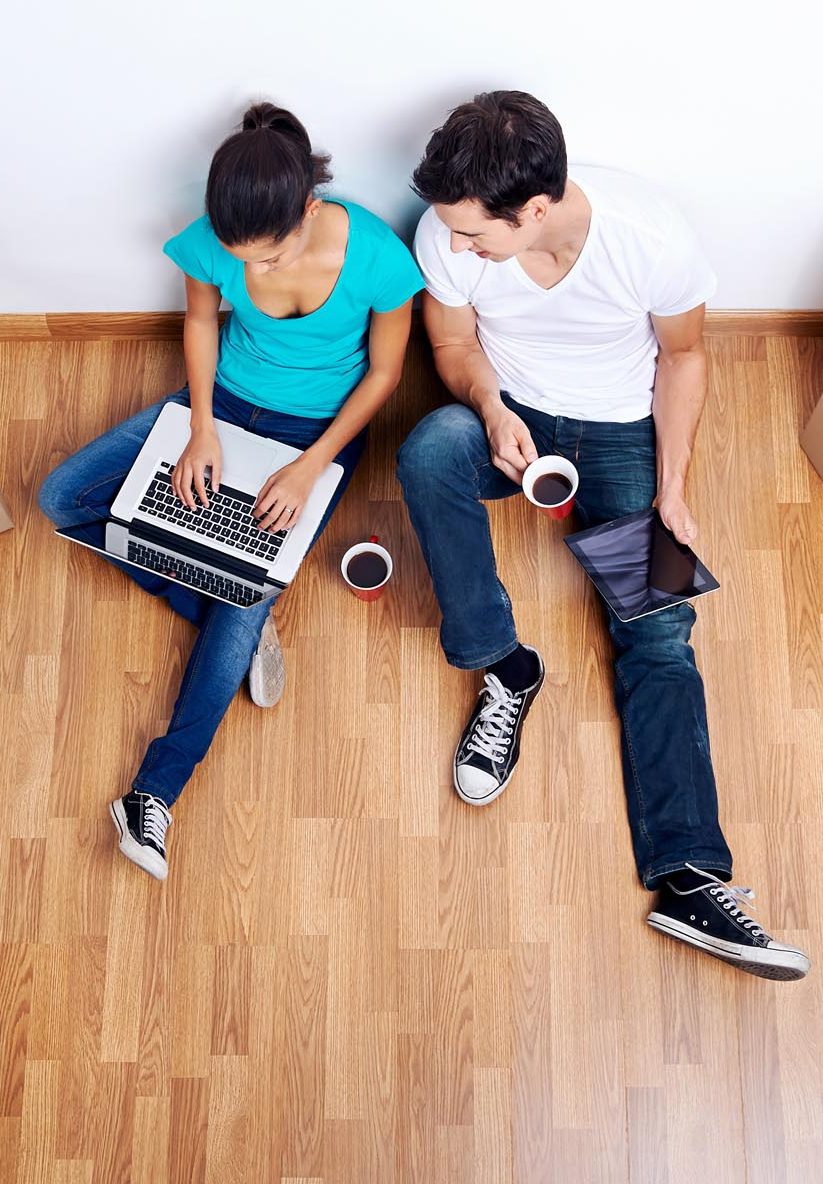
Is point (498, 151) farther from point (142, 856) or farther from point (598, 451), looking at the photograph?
point (142, 856)

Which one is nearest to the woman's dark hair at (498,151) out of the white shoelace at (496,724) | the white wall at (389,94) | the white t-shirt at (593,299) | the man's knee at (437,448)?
the white wall at (389,94)

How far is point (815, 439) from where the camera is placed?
7.31ft

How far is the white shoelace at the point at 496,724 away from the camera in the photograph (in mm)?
2092

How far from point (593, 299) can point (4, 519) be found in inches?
51.3

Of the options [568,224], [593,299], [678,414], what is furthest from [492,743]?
[568,224]

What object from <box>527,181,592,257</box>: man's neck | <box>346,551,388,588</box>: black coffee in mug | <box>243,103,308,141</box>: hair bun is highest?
<box>243,103,308,141</box>: hair bun

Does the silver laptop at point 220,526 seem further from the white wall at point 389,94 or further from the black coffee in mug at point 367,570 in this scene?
the white wall at point 389,94

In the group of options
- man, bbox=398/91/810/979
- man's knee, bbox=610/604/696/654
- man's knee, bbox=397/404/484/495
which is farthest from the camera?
man's knee, bbox=610/604/696/654

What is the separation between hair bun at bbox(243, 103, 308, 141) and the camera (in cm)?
163

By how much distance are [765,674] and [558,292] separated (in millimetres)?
910

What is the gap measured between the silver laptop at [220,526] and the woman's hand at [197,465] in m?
0.02

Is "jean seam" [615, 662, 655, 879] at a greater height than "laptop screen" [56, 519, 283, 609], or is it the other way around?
"laptop screen" [56, 519, 283, 609]

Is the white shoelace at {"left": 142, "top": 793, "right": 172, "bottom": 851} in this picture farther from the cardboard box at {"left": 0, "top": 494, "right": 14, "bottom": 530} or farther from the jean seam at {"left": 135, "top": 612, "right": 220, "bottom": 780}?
the cardboard box at {"left": 0, "top": 494, "right": 14, "bottom": 530}

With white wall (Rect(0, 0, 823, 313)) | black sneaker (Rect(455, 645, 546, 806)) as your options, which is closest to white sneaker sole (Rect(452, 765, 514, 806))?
black sneaker (Rect(455, 645, 546, 806))
